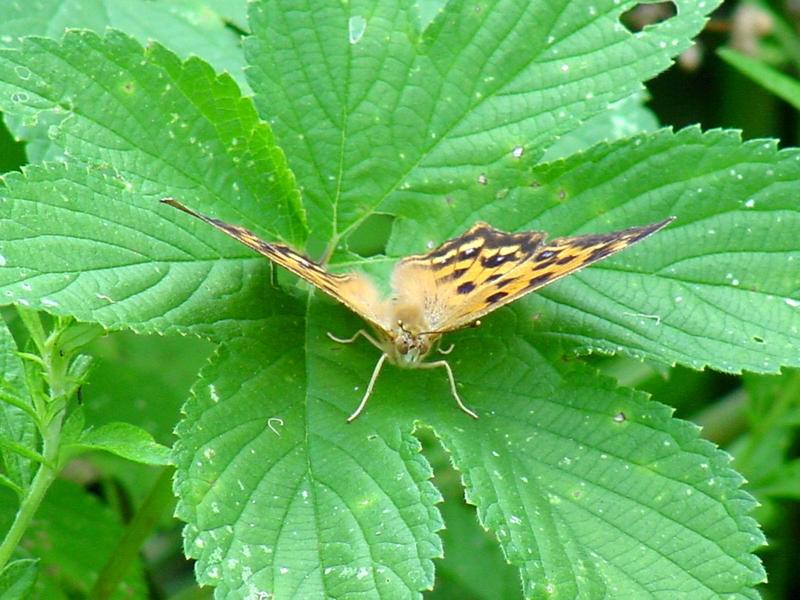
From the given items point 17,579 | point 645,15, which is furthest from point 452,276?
point 645,15

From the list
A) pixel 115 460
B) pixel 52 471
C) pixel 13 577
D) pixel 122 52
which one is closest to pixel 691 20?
pixel 122 52

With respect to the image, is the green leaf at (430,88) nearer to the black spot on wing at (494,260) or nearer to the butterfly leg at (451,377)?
the black spot on wing at (494,260)

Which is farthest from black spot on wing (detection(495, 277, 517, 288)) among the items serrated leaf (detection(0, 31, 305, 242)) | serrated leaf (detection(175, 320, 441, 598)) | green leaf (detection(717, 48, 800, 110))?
green leaf (detection(717, 48, 800, 110))

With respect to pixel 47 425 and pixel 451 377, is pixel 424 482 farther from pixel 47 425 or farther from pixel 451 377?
pixel 47 425

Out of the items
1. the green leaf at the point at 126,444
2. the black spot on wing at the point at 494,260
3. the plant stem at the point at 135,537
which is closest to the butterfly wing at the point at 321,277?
the black spot on wing at the point at 494,260

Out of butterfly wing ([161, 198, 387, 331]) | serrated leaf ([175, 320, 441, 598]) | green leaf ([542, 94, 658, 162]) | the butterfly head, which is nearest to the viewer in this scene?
serrated leaf ([175, 320, 441, 598])

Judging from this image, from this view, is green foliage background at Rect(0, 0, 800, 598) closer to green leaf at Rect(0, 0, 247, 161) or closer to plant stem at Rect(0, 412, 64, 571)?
plant stem at Rect(0, 412, 64, 571)

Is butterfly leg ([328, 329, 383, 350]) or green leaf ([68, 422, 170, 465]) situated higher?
butterfly leg ([328, 329, 383, 350])
